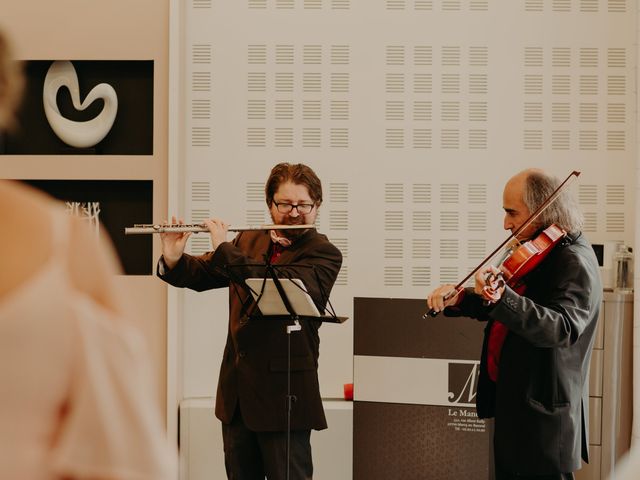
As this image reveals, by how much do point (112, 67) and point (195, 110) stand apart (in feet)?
1.67

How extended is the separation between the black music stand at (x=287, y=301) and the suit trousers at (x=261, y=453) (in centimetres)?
3

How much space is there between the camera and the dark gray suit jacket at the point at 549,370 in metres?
2.77

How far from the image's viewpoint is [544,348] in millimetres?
2838

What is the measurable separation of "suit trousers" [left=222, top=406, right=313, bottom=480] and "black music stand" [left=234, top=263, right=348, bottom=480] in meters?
0.03

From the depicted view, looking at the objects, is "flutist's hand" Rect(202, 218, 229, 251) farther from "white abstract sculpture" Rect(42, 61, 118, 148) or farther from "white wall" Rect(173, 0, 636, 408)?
"white abstract sculpture" Rect(42, 61, 118, 148)

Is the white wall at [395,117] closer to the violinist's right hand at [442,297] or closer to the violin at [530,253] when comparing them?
the violinist's right hand at [442,297]

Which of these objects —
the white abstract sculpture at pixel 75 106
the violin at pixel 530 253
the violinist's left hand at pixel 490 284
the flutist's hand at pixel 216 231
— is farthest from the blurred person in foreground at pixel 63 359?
the white abstract sculpture at pixel 75 106

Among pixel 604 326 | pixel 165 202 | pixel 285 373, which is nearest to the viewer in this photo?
pixel 285 373

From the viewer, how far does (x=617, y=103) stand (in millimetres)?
4891

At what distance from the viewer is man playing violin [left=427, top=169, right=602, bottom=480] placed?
277cm

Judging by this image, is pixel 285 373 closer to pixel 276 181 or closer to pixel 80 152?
pixel 276 181

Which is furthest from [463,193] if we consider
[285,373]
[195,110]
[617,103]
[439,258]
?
[285,373]

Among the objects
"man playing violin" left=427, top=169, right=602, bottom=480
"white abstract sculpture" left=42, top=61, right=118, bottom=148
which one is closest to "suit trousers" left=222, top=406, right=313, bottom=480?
"man playing violin" left=427, top=169, right=602, bottom=480

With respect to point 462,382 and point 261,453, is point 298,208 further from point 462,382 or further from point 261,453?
point 462,382
